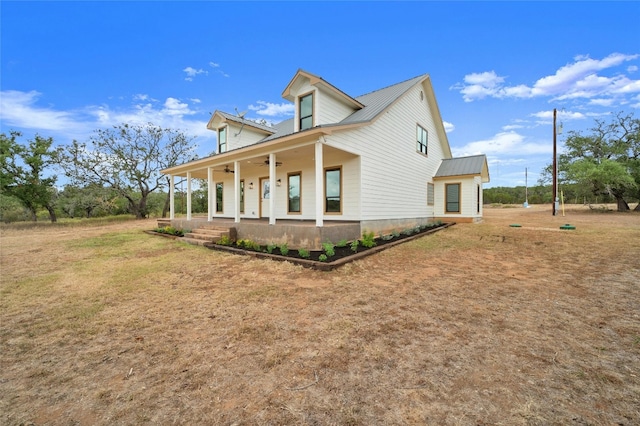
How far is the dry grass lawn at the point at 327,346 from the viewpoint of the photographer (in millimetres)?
1996

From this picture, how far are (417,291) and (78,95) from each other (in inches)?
904

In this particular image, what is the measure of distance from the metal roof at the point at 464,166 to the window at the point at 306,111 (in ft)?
31.4

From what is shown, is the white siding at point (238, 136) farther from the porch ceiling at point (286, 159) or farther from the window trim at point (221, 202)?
the window trim at point (221, 202)

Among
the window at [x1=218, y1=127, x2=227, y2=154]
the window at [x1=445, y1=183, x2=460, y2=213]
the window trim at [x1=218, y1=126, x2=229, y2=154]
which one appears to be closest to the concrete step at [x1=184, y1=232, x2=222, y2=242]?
the window trim at [x1=218, y1=126, x2=229, y2=154]

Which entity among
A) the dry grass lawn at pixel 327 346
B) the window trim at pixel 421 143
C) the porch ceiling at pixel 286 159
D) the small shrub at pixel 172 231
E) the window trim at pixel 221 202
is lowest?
the dry grass lawn at pixel 327 346

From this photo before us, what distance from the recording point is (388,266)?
20.9 ft

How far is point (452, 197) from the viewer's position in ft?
49.6

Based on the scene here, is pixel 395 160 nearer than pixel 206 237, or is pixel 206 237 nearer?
pixel 206 237

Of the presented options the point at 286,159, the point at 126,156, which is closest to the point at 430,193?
the point at 286,159

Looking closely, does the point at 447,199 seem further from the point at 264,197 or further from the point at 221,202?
the point at 221,202

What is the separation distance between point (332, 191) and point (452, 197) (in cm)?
888

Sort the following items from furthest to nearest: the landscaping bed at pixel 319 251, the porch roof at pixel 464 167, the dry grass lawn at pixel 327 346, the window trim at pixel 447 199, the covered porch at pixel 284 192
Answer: the window trim at pixel 447 199
the porch roof at pixel 464 167
the covered porch at pixel 284 192
the landscaping bed at pixel 319 251
the dry grass lawn at pixel 327 346

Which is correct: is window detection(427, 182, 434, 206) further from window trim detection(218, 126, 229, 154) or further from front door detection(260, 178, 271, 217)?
window trim detection(218, 126, 229, 154)

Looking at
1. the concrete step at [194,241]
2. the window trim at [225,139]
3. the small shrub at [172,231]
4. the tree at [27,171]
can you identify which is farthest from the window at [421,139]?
the tree at [27,171]
